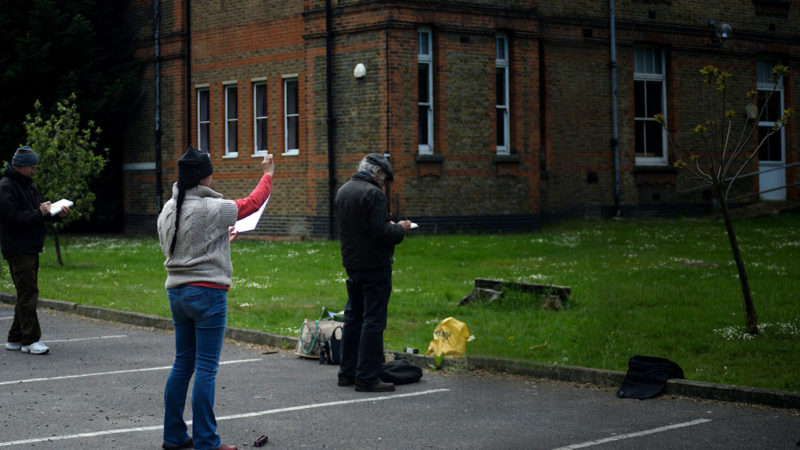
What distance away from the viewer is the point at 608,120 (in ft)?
96.7

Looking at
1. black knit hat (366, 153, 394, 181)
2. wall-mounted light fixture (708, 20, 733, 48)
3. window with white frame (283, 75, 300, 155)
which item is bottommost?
black knit hat (366, 153, 394, 181)

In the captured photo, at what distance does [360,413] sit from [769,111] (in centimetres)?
2811

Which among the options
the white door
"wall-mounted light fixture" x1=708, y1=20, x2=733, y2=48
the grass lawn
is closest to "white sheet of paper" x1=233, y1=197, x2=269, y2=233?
the grass lawn

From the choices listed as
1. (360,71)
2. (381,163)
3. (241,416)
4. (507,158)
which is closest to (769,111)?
(507,158)

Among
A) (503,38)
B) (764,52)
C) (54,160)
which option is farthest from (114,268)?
(764,52)

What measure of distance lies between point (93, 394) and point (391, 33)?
55.8ft

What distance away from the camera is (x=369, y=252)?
906 cm

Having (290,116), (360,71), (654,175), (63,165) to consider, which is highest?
(360,71)

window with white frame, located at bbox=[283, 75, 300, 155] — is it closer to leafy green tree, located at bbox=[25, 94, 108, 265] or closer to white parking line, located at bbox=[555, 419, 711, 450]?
leafy green tree, located at bbox=[25, 94, 108, 265]

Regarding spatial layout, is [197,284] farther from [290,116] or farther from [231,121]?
[231,121]

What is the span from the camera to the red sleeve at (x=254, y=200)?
701cm

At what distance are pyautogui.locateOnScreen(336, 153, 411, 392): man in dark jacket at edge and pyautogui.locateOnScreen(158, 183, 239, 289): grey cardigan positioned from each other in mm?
2319

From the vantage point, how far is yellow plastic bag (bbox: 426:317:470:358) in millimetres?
10086

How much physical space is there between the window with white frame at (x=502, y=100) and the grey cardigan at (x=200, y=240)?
20239 millimetres
